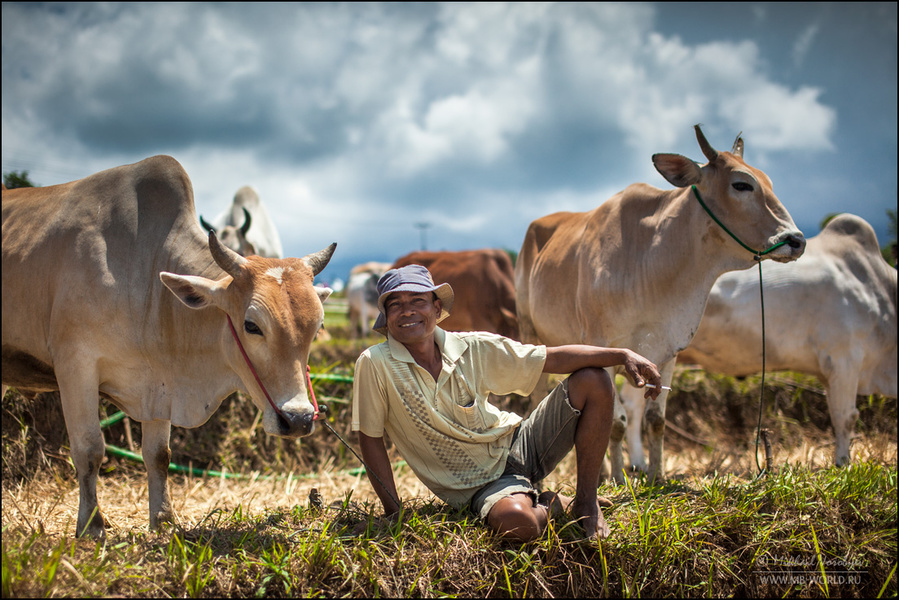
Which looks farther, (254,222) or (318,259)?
(254,222)

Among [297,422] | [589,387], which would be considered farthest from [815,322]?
[297,422]

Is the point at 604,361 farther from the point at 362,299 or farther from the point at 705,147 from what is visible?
the point at 362,299

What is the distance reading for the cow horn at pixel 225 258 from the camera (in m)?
3.09

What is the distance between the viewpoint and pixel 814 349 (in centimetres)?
586

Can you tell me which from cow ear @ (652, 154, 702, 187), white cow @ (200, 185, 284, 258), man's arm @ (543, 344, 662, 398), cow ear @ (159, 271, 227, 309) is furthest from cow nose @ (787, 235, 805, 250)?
white cow @ (200, 185, 284, 258)

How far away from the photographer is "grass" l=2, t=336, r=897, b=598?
2578mm

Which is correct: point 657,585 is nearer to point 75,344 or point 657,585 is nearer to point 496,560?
point 496,560

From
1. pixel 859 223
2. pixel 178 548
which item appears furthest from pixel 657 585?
pixel 859 223

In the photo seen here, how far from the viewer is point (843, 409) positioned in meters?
5.65

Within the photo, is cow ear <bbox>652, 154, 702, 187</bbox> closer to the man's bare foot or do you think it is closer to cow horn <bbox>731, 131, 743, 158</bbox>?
cow horn <bbox>731, 131, 743, 158</bbox>

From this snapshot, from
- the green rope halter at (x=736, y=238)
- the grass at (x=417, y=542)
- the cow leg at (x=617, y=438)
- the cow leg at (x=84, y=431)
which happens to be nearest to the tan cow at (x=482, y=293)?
the grass at (x=417, y=542)

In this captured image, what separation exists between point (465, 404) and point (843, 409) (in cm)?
426

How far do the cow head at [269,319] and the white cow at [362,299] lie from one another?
11.5 meters

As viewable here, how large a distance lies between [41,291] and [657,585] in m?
3.46
